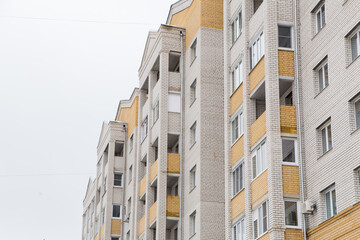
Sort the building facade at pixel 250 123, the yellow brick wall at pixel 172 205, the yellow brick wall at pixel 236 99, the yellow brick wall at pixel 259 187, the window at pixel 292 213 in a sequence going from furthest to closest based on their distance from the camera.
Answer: the yellow brick wall at pixel 172 205 < the yellow brick wall at pixel 236 99 < the yellow brick wall at pixel 259 187 < the window at pixel 292 213 < the building facade at pixel 250 123

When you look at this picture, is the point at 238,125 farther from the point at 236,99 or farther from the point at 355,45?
the point at 355,45

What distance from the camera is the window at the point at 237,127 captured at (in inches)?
1328

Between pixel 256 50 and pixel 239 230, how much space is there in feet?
26.4

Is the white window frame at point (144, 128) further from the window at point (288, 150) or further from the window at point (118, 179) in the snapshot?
the window at point (288, 150)

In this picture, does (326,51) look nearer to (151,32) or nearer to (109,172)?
(151,32)

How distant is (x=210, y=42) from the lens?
40344 millimetres

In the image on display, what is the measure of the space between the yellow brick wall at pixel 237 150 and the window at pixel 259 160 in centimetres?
152

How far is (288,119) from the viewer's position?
2997 centimetres

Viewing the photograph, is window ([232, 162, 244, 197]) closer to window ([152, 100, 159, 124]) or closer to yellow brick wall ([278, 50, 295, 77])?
yellow brick wall ([278, 50, 295, 77])

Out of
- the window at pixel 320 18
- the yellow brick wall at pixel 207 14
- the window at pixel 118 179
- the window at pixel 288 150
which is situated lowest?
the window at pixel 288 150

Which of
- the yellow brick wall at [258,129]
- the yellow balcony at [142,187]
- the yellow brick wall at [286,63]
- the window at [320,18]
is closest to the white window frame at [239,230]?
the yellow brick wall at [258,129]

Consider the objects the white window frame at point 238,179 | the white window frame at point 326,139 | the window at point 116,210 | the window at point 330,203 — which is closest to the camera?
the window at point 330,203

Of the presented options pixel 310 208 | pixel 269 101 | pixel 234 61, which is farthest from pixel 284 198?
pixel 234 61

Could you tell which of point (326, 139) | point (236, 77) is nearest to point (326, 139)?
point (326, 139)
